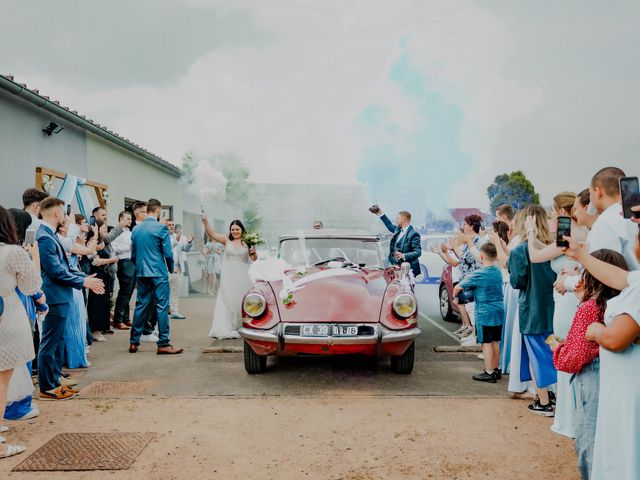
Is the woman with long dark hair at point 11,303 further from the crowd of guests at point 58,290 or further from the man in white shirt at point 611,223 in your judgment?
the man in white shirt at point 611,223

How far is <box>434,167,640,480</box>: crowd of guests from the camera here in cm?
235

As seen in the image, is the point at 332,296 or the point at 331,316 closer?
the point at 331,316

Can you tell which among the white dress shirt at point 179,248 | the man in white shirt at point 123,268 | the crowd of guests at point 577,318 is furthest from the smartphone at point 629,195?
the white dress shirt at point 179,248

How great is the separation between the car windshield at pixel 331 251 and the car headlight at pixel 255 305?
47.5 inches

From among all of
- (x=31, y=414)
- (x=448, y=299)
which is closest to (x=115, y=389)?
(x=31, y=414)

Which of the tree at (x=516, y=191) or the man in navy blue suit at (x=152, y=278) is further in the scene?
the tree at (x=516, y=191)

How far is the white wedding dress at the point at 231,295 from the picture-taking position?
823cm

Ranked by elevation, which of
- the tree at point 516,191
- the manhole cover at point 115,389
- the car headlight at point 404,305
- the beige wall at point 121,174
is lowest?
the manhole cover at point 115,389

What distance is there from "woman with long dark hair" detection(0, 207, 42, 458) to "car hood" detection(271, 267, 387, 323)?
2.47m

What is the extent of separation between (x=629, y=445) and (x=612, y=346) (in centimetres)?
44

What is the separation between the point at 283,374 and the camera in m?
6.05

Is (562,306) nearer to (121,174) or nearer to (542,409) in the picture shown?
(542,409)

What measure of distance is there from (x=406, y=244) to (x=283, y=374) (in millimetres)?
3569

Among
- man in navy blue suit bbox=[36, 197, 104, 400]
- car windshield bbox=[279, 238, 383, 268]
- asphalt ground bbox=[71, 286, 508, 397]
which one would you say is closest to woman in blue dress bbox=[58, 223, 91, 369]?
asphalt ground bbox=[71, 286, 508, 397]
